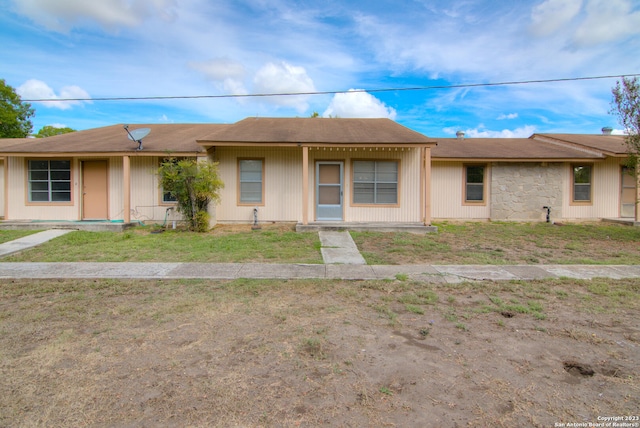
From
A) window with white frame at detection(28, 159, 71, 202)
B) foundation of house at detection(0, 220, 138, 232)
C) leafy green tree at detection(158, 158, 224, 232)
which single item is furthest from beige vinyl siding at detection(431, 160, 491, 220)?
window with white frame at detection(28, 159, 71, 202)

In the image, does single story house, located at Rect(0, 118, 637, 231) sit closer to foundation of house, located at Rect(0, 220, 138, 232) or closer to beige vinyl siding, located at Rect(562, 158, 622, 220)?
foundation of house, located at Rect(0, 220, 138, 232)

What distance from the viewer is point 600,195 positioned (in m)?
14.4

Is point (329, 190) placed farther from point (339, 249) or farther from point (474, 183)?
point (474, 183)

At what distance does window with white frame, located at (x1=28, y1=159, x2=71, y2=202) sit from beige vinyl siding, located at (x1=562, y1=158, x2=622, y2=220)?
18.5 metres

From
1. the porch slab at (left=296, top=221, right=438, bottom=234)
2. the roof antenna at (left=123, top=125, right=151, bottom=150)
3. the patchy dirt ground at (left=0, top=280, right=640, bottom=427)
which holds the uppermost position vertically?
the roof antenna at (left=123, top=125, right=151, bottom=150)

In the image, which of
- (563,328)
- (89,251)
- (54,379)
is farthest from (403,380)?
(89,251)

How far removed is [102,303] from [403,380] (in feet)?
13.4

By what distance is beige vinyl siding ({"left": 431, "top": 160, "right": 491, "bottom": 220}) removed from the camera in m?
14.2

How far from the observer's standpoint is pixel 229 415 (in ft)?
8.17

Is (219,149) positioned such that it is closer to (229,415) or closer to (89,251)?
(89,251)

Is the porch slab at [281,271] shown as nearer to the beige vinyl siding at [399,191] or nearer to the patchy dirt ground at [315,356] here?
the patchy dirt ground at [315,356]

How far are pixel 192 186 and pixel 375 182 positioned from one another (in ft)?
19.4

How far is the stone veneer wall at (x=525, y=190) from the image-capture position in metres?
14.1

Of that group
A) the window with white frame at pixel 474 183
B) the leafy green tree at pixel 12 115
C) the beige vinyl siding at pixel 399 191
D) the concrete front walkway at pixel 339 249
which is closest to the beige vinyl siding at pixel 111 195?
the beige vinyl siding at pixel 399 191
